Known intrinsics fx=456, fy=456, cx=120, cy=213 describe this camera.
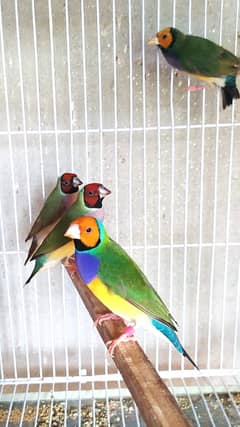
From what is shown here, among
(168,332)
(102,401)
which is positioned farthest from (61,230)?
(102,401)

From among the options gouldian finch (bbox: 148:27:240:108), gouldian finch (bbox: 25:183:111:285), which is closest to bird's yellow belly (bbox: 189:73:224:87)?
gouldian finch (bbox: 148:27:240:108)

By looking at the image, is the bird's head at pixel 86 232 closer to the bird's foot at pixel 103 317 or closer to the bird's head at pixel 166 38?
the bird's foot at pixel 103 317

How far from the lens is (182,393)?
1.39m

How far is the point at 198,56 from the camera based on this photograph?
102 cm

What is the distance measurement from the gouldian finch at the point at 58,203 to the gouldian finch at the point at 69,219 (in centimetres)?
5

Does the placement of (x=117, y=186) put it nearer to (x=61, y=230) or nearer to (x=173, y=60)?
(x=61, y=230)

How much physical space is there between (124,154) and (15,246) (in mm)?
409

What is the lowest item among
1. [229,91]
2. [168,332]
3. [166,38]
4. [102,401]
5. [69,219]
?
[102,401]

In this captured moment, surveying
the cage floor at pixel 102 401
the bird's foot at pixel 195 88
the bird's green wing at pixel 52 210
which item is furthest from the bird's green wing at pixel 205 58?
the cage floor at pixel 102 401

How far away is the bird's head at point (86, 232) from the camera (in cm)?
89

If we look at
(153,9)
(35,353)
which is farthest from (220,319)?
(153,9)

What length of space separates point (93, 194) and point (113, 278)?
0.82ft

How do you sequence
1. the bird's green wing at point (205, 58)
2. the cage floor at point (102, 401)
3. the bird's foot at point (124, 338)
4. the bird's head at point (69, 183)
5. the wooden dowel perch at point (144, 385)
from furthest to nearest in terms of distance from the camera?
the cage floor at point (102, 401) < the bird's head at point (69, 183) < the bird's green wing at point (205, 58) < the bird's foot at point (124, 338) < the wooden dowel perch at point (144, 385)

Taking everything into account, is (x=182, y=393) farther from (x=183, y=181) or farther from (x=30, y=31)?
(x=30, y=31)
